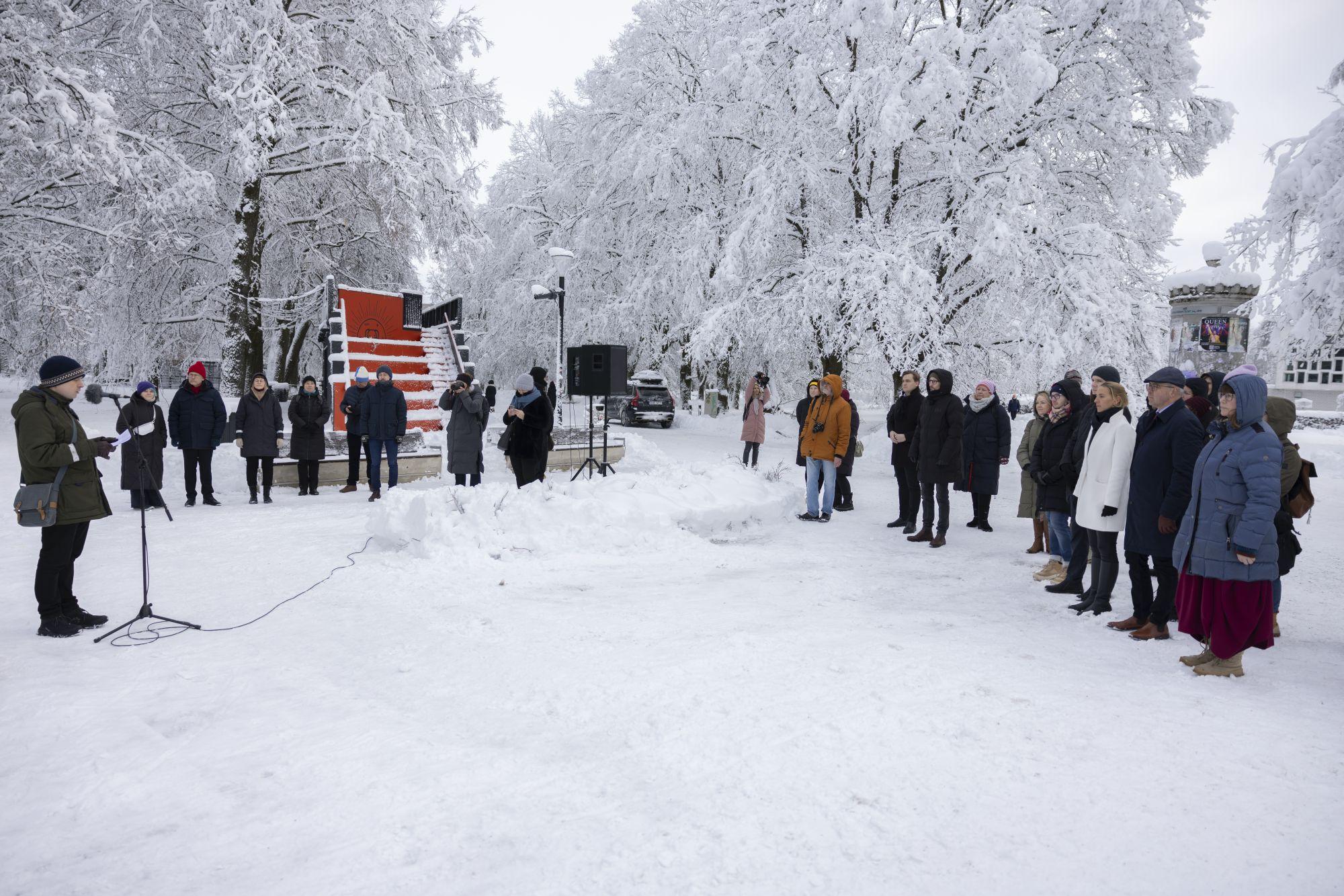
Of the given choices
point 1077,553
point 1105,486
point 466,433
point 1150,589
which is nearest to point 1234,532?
point 1150,589

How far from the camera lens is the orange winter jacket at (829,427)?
29.5ft

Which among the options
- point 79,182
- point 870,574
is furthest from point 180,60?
point 870,574

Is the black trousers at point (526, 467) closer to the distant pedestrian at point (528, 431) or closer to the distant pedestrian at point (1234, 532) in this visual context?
the distant pedestrian at point (528, 431)

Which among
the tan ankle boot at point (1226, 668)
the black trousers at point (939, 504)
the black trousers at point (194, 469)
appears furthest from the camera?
the black trousers at point (194, 469)

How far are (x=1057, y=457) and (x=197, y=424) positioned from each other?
9361mm

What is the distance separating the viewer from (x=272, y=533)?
786 centimetres

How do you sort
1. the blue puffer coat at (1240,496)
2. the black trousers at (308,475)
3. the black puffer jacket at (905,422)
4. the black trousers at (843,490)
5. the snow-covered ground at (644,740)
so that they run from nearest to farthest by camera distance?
the snow-covered ground at (644,740), the blue puffer coat at (1240,496), the black puffer jacket at (905,422), the black trousers at (843,490), the black trousers at (308,475)

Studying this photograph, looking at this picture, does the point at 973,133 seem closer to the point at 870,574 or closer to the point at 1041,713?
the point at 870,574

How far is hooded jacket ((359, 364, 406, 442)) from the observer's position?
399 inches

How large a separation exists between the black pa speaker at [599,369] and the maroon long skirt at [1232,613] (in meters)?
8.21

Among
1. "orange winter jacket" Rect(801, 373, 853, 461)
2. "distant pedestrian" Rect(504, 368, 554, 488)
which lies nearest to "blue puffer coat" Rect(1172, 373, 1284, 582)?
"orange winter jacket" Rect(801, 373, 853, 461)

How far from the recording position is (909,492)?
8.82m

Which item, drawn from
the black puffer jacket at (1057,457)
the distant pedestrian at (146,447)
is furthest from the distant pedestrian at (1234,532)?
the distant pedestrian at (146,447)

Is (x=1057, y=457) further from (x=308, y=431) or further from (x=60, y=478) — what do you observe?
(x=308, y=431)
